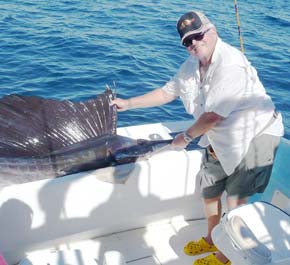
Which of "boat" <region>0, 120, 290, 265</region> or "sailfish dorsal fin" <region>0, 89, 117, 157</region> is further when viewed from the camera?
"sailfish dorsal fin" <region>0, 89, 117, 157</region>

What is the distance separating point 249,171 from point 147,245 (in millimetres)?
795

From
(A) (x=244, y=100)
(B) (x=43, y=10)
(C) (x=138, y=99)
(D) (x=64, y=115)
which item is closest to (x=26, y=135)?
(D) (x=64, y=115)

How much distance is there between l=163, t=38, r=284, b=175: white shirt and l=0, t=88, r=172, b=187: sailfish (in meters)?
0.54

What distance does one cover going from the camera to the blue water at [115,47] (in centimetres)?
560

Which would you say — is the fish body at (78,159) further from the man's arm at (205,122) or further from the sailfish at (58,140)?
the man's arm at (205,122)

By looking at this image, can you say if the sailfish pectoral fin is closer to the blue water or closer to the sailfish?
the sailfish

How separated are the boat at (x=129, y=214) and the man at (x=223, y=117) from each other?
0.74ft

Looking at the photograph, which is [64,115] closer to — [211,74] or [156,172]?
[156,172]

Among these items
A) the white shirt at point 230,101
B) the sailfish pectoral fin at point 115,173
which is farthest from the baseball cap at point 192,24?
the sailfish pectoral fin at point 115,173

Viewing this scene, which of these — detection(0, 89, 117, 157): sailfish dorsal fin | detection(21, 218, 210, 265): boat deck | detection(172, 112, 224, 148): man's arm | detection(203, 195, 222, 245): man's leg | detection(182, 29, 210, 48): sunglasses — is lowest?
detection(21, 218, 210, 265): boat deck

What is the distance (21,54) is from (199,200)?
4318 millimetres

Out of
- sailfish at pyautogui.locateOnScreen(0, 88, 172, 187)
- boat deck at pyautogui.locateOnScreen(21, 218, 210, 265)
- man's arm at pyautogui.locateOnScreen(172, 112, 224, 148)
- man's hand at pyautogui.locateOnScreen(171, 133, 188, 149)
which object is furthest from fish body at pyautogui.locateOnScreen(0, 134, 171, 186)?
man's arm at pyautogui.locateOnScreen(172, 112, 224, 148)

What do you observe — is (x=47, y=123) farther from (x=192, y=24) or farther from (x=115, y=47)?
(x=115, y=47)

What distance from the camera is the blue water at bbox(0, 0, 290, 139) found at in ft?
18.4
